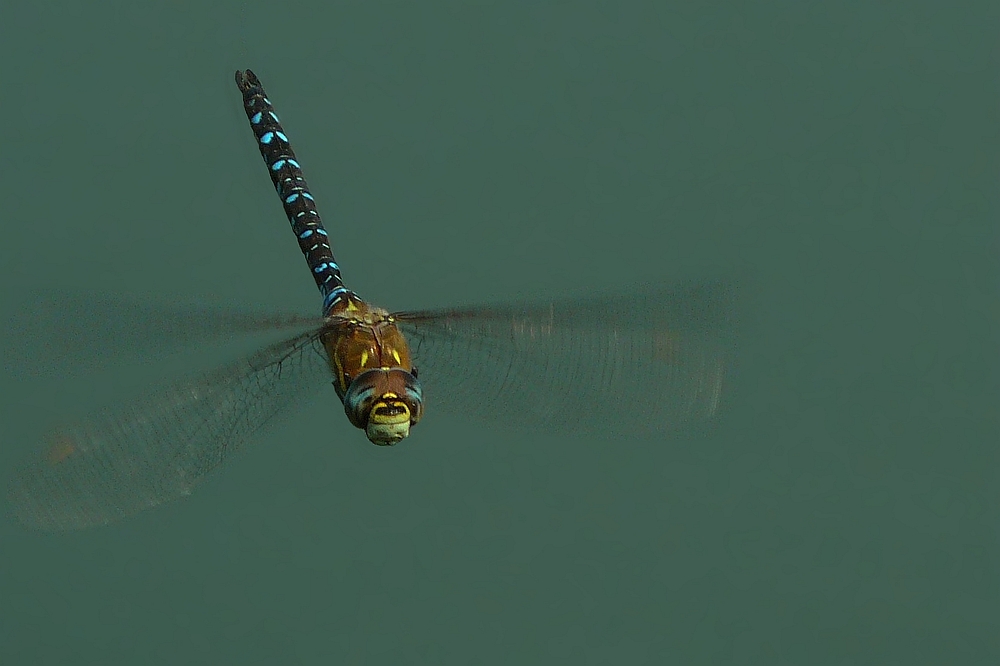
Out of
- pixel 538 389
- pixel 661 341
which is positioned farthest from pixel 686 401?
pixel 538 389

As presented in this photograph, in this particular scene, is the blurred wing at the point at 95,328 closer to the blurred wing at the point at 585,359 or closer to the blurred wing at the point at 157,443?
the blurred wing at the point at 157,443

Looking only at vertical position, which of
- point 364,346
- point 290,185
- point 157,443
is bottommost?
point 157,443

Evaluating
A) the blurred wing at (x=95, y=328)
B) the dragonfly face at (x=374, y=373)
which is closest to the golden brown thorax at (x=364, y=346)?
the dragonfly face at (x=374, y=373)

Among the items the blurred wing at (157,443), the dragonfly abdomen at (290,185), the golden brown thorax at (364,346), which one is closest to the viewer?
the blurred wing at (157,443)

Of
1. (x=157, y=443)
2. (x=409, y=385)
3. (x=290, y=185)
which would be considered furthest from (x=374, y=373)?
(x=290, y=185)

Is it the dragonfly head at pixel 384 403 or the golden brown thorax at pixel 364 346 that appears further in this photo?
the golden brown thorax at pixel 364 346

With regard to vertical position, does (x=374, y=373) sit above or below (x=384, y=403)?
above

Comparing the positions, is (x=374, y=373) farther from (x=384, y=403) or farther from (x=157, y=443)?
(x=157, y=443)

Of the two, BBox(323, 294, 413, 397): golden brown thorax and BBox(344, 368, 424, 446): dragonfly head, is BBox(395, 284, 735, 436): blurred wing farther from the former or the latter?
BBox(344, 368, 424, 446): dragonfly head

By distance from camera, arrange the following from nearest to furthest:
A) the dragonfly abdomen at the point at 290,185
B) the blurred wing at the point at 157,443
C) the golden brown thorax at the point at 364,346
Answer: the blurred wing at the point at 157,443 < the golden brown thorax at the point at 364,346 < the dragonfly abdomen at the point at 290,185
